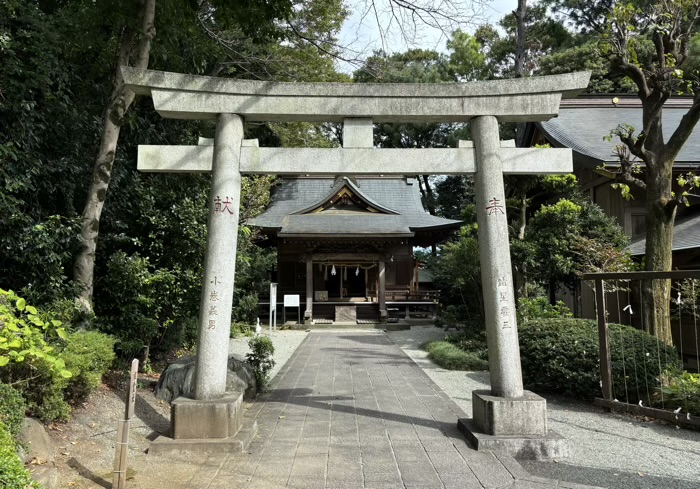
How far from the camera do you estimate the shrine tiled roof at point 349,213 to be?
19.3m

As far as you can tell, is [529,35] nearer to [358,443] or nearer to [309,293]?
[309,293]

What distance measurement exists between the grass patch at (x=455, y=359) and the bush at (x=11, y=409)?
7946 mm

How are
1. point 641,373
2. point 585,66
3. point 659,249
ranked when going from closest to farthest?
1. point 641,373
2. point 659,249
3. point 585,66

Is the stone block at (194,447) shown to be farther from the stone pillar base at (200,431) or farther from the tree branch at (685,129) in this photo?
the tree branch at (685,129)

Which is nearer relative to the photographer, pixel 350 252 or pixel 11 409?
pixel 11 409

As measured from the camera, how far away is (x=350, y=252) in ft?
66.9

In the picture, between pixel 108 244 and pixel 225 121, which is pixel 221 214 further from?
pixel 108 244

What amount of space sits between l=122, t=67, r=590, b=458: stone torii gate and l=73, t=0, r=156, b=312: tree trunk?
212 cm

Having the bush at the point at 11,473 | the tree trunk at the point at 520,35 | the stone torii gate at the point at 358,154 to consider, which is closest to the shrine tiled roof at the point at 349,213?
the tree trunk at the point at 520,35

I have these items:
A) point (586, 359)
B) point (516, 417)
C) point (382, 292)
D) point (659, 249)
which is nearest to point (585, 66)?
point (382, 292)

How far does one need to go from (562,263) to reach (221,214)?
8.47 metres

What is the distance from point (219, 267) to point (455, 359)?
6.81m

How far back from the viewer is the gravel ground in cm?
414

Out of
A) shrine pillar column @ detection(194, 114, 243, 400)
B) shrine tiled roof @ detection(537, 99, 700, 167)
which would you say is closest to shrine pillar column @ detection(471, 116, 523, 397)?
shrine pillar column @ detection(194, 114, 243, 400)
